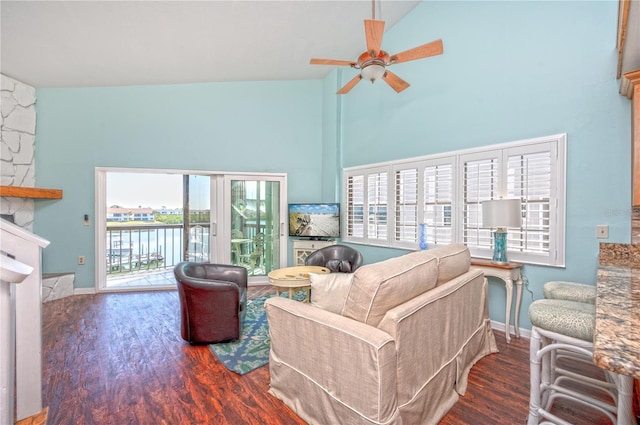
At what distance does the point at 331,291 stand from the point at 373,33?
210cm

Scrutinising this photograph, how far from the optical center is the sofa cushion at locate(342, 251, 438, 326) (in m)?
1.53

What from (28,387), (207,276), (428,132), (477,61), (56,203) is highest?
(477,61)

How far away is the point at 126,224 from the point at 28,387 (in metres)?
4.73

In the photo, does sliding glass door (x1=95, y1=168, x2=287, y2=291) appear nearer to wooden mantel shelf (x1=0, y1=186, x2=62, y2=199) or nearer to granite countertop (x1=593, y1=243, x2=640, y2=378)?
wooden mantel shelf (x1=0, y1=186, x2=62, y2=199)

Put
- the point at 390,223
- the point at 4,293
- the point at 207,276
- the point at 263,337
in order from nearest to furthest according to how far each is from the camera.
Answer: the point at 4,293 < the point at 263,337 < the point at 207,276 < the point at 390,223

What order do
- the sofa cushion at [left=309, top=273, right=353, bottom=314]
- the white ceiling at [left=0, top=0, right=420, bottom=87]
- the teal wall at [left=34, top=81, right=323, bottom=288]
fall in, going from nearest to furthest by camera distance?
the sofa cushion at [left=309, top=273, right=353, bottom=314] < the white ceiling at [left=0, top=0, right=420, bottom=87] < the teal wall at [left=34, top=81, right=323, bottom=288]

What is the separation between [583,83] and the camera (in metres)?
2.66

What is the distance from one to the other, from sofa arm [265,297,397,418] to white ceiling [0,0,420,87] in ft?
11.3

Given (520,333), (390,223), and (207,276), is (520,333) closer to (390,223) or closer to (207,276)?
(390,223)

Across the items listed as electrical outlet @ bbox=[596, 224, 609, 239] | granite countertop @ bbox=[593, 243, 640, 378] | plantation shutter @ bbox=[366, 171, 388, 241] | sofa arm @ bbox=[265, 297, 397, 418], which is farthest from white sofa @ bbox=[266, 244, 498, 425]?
plantation shutter @ bbox=[366, 171, 388, 241]

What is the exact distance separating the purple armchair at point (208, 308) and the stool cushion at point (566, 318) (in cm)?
225

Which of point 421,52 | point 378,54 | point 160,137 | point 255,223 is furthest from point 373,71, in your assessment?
point 160,137

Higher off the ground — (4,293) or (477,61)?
(477,61)

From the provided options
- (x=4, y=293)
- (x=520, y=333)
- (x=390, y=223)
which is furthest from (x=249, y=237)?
(x=4, y=293)
